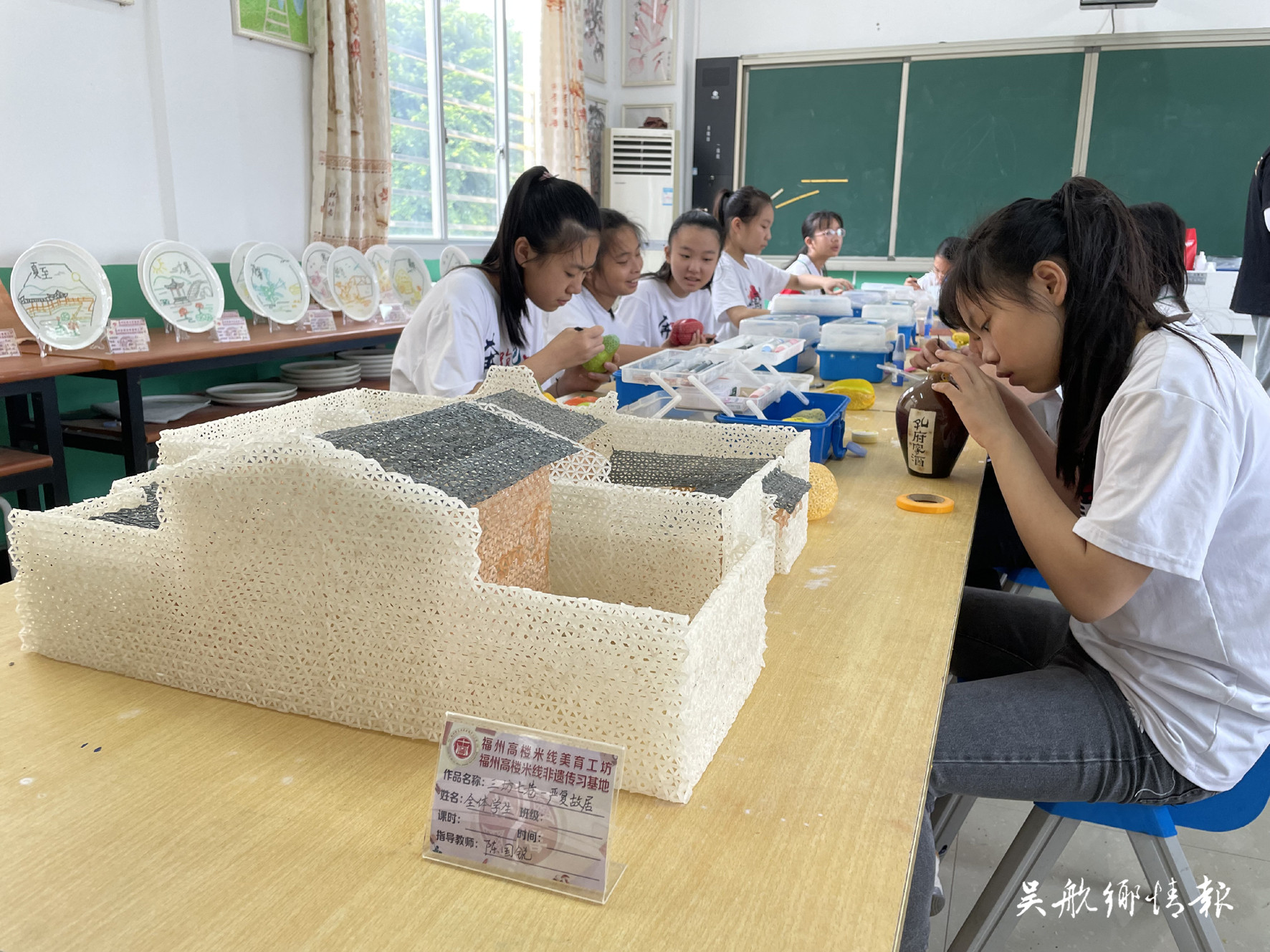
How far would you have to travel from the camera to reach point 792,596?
1.07 m

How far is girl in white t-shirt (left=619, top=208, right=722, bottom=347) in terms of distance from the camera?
127 inches

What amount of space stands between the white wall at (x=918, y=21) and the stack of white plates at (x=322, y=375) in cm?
423

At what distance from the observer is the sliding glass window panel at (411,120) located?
4.47 metres

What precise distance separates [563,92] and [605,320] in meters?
2.93

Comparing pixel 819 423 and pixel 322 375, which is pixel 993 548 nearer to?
pixel 819 423

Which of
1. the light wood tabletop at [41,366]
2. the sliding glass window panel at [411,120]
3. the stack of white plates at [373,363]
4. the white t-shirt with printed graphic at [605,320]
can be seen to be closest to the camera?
the light wood tabletop at [41,366]

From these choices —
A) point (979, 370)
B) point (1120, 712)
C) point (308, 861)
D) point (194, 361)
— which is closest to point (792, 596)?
point (1120, 712)

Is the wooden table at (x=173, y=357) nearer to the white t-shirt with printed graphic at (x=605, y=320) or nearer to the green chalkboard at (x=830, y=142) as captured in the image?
the white t-shirt with printed graphic at (x=605, y=320)

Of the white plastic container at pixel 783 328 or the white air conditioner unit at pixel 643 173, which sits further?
the white air conditioner unit at pixel 643 173

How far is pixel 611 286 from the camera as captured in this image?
288 centimetres

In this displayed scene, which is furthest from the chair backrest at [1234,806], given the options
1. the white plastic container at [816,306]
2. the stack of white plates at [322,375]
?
the stack of white plates at [322,375]

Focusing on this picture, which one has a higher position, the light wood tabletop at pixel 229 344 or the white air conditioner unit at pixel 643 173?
the white air conditioner unit at pixel 643 173

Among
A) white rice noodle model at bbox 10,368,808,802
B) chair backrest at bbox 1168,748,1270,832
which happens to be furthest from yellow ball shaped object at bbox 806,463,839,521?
chair backrest at bbox 1168,748,1270,832

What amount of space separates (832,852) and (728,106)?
21.0ft
